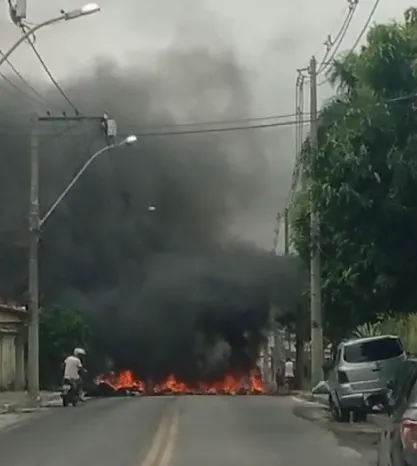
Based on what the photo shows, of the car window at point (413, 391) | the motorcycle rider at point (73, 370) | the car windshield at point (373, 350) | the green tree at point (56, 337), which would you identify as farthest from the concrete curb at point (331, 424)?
the green tree at point (56, 337)

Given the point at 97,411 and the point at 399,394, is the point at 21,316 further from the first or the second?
the point at 399,394

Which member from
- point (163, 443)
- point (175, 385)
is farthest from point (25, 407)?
point (175, 385)

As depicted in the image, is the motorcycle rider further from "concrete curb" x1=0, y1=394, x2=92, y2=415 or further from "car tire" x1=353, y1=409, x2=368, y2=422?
"car tire" x1=353, y1=409, x2=368, y2=422

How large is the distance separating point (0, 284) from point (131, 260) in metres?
11.1

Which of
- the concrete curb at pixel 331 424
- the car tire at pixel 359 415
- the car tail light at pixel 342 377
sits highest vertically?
the car tail light at pixel 342 377

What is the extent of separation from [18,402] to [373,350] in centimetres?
1301

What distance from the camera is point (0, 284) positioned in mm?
61625

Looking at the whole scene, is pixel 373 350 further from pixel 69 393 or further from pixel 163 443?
pixel 69 393

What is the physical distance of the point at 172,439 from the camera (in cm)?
2223

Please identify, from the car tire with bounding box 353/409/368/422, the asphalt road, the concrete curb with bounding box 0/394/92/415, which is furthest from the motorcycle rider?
the car tire with bounding box 353/409/368/422

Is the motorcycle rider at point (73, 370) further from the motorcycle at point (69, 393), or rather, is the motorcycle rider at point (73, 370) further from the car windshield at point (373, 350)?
the car windshield at point (373, 350)

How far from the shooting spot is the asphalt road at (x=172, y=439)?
18730mm

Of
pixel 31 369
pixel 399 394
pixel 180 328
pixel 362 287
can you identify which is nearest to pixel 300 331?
pixel 180 328

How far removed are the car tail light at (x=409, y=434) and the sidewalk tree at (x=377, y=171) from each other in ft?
45.1
